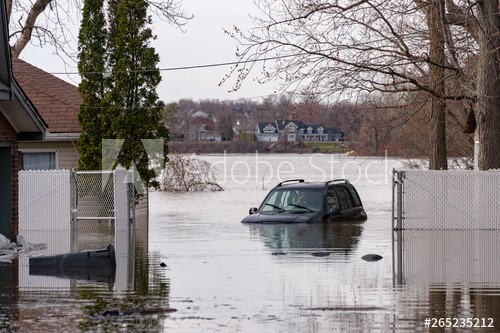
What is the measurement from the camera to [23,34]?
37.1 m

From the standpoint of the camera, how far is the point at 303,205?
88.4ft

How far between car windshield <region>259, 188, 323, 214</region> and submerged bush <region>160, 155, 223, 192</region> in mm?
30639

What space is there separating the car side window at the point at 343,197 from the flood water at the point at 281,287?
3.33 feet

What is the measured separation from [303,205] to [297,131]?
28.0m

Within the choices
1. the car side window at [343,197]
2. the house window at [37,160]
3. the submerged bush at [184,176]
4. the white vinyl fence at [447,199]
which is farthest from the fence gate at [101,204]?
the submerged bush at [184,176]

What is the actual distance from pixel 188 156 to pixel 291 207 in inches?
1285

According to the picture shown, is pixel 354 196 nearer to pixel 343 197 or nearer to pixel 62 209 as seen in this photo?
pixel 343 197

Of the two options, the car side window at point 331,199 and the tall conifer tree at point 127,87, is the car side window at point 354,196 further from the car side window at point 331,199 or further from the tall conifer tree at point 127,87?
the tall conifer tree at point 127,87

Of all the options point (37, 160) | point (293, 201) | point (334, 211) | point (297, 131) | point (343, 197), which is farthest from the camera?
point (297, 131)

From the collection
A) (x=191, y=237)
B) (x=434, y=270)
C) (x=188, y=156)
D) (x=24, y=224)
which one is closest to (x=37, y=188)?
(x=24, y=224)

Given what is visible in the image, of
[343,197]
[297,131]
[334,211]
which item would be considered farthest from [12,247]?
[297,131]

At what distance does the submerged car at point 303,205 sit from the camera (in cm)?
2630

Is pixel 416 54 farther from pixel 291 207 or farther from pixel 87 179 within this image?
pixel 87 179

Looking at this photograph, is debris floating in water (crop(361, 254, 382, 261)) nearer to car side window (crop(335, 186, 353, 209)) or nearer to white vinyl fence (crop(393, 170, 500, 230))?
white vinyl fence (crop(393, 170, 500, 230))
